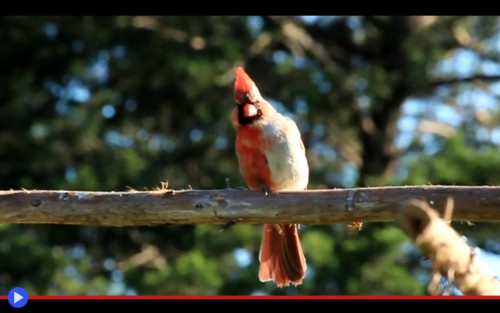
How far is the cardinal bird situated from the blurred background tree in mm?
4516

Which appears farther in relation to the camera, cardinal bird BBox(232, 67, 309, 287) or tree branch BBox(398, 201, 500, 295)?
cardinal bird BBox(232, 67, 309, 287)

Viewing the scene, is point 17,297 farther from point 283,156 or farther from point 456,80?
point 456,80

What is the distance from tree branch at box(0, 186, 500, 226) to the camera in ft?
10.3

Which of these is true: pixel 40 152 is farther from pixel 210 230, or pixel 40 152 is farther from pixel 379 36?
pixel 379 36

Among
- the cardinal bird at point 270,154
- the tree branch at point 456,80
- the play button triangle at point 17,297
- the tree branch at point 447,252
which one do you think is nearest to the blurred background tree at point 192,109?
the tree branch at point 456,80

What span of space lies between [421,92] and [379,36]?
0.72 metres

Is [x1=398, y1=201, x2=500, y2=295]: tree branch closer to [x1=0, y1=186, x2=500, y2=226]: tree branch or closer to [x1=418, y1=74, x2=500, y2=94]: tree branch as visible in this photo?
[x1=0, y1=186, x2=500, y2=226]: tree branch

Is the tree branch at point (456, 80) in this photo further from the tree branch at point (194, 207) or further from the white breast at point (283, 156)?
the tree branch at point (194, 207)

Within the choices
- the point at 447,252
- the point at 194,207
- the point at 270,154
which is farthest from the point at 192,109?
the point at 447,252

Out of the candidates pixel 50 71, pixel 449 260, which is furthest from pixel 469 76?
pixel 449 260

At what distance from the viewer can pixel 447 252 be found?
1.67 metres

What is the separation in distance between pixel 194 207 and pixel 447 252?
5.35ft

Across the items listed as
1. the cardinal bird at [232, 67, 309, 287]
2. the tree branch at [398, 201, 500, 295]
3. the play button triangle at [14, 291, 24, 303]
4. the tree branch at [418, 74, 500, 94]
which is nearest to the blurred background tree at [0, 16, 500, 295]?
the tree branch at [418, 74, 500, 94]
